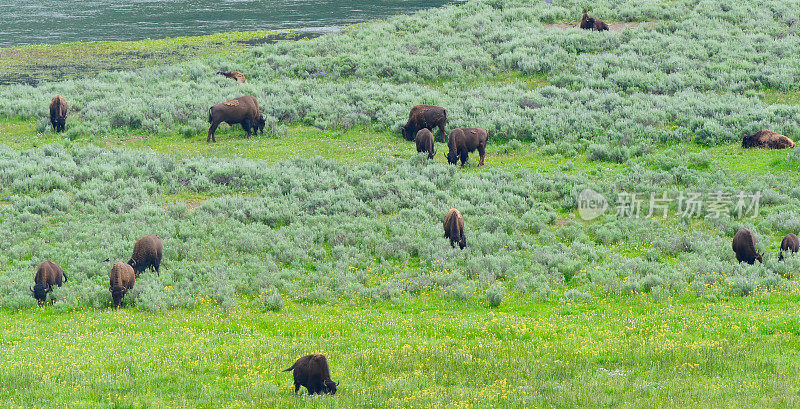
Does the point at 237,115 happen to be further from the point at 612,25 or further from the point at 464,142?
the point at 612,25

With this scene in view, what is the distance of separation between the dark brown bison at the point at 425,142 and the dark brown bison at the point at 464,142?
0.90 metres

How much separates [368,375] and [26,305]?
7.90 metres

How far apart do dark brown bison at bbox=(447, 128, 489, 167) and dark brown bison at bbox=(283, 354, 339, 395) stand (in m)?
15.0

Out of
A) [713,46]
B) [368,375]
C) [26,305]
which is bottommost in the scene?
[26,305]

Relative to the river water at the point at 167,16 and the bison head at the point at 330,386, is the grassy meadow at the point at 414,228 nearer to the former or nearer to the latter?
the bison head at the point at 330,386

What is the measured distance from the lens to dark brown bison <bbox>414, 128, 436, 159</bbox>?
81.4ft

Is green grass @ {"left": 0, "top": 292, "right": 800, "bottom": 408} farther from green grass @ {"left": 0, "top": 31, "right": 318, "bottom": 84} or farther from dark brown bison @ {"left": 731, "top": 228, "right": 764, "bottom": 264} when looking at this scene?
green grass @ {"left": 0, "top": 31, "right": 318, "bottom": 84}

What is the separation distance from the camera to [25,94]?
3256 cm

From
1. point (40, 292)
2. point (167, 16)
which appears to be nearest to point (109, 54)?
point (167, 16)

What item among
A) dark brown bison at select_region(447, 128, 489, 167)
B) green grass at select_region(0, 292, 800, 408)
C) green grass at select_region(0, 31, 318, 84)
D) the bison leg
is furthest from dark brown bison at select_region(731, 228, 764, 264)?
green grass at select_region(0, 31, 318, 84)

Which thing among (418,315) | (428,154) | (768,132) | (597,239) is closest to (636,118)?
(768,132)

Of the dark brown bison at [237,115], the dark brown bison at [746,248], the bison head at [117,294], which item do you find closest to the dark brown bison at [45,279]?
the bison head at [117,294]

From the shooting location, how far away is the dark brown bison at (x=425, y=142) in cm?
2481

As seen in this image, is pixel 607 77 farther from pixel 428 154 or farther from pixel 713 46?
pixel 428 154
